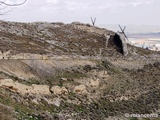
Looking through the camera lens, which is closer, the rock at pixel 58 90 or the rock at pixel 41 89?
the rock at pixel 41 89

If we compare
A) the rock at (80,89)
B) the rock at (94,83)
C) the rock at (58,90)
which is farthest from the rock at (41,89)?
the rock at (94,83)

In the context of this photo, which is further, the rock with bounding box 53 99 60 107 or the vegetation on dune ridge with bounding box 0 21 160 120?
the rock with bounding box 53 99 60 107

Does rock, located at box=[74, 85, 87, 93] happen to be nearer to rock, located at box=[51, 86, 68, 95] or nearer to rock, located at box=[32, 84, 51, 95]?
rock, located at box=[51, 86, 68, 95]

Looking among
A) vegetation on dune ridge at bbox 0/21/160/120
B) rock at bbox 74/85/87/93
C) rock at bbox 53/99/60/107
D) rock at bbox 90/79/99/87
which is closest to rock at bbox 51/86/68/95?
vegetation on dune ridge at bbox 0/21/160/120

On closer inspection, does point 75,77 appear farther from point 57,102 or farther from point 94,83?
point 57,102

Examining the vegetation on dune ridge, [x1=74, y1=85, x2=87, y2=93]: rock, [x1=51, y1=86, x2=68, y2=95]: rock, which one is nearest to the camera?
the vegetation on dune ridge

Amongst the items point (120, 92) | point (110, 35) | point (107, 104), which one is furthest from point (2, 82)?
point (110, 35)

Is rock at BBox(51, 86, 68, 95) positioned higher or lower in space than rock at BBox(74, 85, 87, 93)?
higher

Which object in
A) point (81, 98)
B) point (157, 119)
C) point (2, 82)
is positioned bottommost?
point (157, 119)

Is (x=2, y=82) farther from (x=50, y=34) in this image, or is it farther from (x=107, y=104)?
(x=50, y=34)

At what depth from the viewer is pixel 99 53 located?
46812 mm

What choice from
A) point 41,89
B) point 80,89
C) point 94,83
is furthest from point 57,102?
point 94,83

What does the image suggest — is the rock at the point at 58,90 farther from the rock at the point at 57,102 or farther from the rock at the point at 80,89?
the rock at the point at 80,89

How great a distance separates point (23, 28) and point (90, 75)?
1710 centimetres
